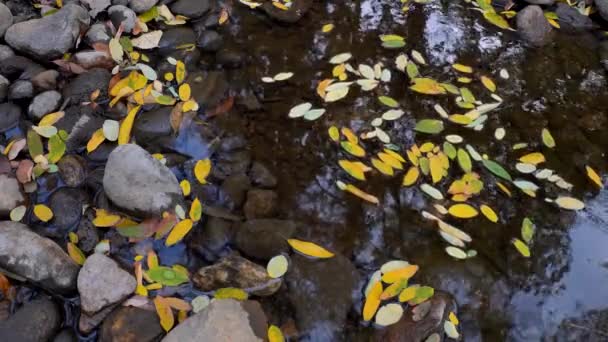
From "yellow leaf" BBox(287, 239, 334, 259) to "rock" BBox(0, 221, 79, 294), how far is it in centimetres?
98

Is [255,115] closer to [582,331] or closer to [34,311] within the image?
[34,311]

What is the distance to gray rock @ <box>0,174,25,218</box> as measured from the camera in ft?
8.22

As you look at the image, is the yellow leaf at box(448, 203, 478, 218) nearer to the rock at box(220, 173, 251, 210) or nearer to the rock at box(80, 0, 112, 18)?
the rock at box(220, 173, 251, 210)

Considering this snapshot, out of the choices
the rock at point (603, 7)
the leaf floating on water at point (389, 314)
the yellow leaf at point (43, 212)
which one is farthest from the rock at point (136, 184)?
the rock at point (603, 7)

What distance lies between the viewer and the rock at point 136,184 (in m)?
2.52

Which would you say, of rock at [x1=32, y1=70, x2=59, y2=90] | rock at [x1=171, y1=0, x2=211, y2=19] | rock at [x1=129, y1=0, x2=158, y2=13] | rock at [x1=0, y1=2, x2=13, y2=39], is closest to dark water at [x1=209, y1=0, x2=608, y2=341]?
rock at [x1=171, y1=0, x2=211, y2=19]

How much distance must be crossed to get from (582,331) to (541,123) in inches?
53.6

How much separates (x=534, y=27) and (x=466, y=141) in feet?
4.43

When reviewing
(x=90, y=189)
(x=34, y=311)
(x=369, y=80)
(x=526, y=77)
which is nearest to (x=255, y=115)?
(x=369, y=80)

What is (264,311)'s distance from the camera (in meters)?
2.35

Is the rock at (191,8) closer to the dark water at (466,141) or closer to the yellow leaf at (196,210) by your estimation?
the dark water at (466,141)

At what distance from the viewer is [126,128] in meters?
2.95

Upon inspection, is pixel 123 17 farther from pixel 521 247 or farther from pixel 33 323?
pixel 521 247

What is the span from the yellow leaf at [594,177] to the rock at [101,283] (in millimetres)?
2487
